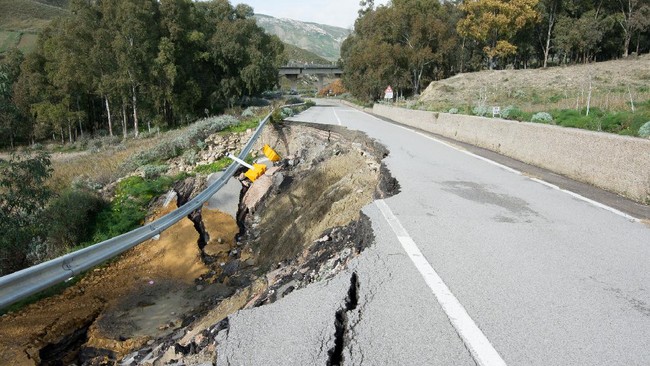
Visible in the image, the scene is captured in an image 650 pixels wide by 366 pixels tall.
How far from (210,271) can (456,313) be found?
7.47 meters

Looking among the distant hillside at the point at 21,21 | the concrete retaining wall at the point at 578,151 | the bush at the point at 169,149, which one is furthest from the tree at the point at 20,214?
the distant hillside at the point at 21,21

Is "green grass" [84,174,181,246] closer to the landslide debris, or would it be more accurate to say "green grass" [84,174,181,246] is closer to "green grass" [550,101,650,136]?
the landslide debris

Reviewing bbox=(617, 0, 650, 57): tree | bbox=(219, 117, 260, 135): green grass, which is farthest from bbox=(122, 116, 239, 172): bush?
bbox=(617, 0, 650, 57): tree

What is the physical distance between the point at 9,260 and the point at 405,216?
31.7ft

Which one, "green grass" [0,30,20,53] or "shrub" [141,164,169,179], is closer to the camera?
"shrub" [141,164,169,179]

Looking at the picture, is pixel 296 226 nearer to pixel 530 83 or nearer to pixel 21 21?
pixel 530 83

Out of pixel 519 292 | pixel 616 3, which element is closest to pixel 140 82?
pixel 519 292

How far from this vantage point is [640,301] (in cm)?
365

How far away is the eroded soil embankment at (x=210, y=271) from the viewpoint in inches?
222

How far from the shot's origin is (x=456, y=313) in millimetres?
3438

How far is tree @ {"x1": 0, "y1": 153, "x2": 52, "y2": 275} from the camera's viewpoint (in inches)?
395

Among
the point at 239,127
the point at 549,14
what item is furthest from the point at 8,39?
the point at 549,14

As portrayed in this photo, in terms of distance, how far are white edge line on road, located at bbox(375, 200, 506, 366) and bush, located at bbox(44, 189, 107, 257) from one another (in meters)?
9.87

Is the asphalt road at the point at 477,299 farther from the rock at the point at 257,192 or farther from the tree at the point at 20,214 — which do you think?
the tree at the point at 20,214
